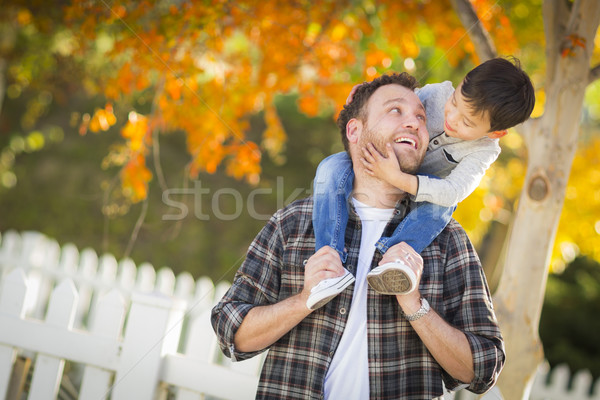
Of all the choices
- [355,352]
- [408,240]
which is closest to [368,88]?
[408,240]

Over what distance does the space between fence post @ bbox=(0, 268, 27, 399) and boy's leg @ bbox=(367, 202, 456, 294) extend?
1939 millimetres

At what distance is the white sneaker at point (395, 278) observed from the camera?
5.28ft

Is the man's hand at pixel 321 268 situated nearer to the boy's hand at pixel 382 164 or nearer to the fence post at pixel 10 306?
the boy's hand at pixel 382 164

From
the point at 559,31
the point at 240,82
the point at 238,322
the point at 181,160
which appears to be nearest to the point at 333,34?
the point at 240,82

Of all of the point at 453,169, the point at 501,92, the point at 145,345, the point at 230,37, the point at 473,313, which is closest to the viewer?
the point at 473,313

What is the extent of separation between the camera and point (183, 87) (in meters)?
3.96

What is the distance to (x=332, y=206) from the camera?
6.19ft

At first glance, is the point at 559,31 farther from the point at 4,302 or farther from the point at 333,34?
the point at 4,302

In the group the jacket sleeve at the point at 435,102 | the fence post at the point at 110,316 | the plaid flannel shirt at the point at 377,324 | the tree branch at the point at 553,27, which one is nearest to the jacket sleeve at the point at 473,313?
the plaid flannel shirt at the point at 377,324

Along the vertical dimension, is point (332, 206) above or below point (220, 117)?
below

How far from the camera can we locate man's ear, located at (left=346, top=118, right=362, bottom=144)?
2035mm

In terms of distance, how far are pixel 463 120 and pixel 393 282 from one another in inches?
28.8

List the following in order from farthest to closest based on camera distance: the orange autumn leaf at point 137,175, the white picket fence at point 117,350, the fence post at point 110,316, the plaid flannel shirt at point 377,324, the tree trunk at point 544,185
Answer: the orange autumn leaf at point 137,175, the tree trunk at point 544,185, the fence post at point 110,316, the white picket fence at point 117,350, the plaid flannel shirt at point 377,324

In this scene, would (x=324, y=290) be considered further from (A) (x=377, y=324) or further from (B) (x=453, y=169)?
(B) (x=453, y=169)
